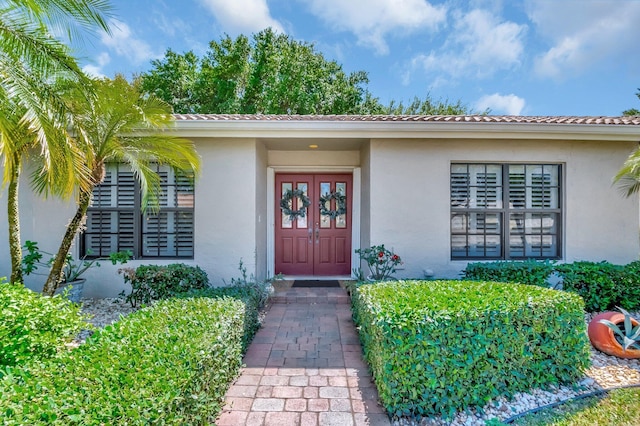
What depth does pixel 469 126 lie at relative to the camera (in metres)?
5.82

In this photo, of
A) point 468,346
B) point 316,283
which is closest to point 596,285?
point 468,346

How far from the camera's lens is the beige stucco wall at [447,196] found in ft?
20.7

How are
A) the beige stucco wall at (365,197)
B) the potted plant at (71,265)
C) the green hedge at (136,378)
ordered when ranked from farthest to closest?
the beige stucco wall at (365,197) → the potted plant at (71,265) → the green hedge at (136,378)

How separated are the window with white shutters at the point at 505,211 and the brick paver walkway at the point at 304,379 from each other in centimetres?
311

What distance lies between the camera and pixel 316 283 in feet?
23.7

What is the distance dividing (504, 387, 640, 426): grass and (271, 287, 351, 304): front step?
11.7ft

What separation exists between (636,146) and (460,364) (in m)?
6.57

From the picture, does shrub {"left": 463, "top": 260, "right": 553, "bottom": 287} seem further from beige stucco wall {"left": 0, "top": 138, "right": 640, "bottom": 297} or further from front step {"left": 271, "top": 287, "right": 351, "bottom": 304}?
front step {"left": 271, "top": 287, "right": 351, "bottom": 304}

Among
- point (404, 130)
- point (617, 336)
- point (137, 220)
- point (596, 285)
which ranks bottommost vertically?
point (617, 336)

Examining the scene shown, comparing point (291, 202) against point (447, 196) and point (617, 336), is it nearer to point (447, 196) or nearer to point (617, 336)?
point (447, 196)

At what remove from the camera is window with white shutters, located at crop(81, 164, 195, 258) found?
254 inches

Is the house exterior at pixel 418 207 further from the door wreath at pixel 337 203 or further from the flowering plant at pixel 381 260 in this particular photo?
the door wreath at pixel 337 203

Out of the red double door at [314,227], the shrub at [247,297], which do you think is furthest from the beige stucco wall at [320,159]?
the shrub at [247,297]

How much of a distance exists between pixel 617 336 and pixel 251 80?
17.6m
